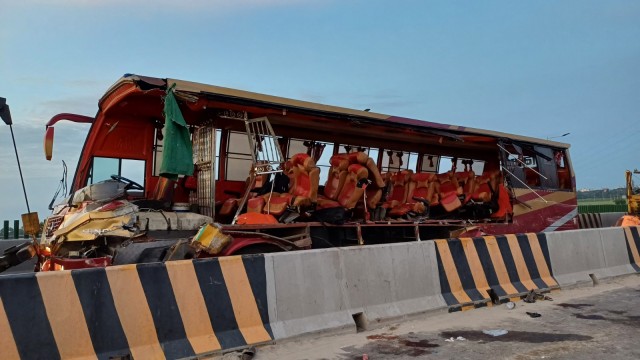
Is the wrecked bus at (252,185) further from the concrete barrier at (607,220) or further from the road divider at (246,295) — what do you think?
the concrete barrier at (607,220)

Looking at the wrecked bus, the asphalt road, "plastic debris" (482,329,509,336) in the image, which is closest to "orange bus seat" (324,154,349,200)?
the wrecked bus

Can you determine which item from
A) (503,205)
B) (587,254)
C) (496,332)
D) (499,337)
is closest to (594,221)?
(503,205)

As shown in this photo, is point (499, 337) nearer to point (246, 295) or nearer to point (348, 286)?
point (348, 286)

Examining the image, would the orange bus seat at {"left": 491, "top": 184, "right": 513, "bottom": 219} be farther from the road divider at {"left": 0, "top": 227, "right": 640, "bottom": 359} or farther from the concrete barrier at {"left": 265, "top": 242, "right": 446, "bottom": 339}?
the concrete barrier at {"left": 265, "top": 242, "right": 446, "bottom": 339}

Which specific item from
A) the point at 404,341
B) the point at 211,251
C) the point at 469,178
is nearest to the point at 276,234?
the point at 211,251

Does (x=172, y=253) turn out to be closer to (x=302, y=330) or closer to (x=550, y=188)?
(x=302, y=330)

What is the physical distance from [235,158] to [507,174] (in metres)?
5.92

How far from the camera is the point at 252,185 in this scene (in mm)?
7969

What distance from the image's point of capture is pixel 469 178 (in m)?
11.3

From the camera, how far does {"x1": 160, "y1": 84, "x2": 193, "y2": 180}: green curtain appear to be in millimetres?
6512

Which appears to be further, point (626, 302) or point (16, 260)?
point (16, 260)

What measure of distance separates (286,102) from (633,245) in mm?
6606

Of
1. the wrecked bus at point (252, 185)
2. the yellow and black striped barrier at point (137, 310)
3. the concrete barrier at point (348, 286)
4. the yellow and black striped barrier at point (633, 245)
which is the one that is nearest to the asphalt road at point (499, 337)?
the concrete barrier at point (348, 286)

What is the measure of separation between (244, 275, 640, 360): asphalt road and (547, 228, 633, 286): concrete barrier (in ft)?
3.81
